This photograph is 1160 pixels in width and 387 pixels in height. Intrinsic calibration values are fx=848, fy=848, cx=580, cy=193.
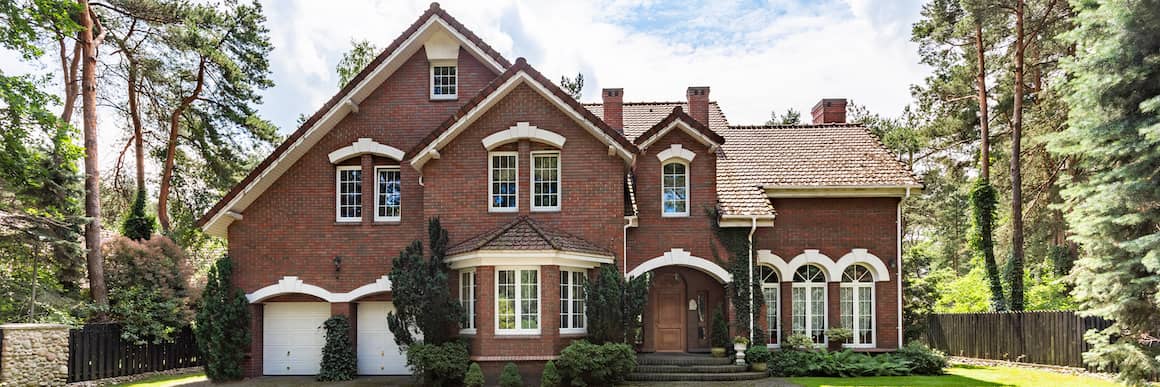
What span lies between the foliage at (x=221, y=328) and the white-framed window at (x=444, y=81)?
6.18 metres

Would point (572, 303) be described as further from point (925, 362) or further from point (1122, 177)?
point (1122, 177)

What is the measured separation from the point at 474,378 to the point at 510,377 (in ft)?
2.32

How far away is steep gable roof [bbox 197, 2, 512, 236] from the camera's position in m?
19.0

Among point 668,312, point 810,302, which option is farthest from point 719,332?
point 810,302

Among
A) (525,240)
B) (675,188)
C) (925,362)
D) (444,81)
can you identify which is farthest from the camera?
(444,81)

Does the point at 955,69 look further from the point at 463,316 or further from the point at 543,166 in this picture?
the point at 463,316

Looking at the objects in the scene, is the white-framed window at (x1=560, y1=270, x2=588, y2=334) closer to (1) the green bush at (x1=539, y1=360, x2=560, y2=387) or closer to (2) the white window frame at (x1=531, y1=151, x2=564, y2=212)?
(1) the green bush at (x1=539, y1=360, x2=560, y2=387)

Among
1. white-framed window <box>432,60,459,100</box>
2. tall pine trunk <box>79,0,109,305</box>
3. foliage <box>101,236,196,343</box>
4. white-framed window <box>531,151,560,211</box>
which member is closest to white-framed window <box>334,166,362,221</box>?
white-framed window <box>432,60,459,100</box>

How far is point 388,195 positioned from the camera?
19703 millimetres

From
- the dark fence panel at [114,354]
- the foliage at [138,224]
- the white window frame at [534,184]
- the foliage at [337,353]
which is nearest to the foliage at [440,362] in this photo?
the foliage at [337,353]

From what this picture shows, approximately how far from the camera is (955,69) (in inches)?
1135

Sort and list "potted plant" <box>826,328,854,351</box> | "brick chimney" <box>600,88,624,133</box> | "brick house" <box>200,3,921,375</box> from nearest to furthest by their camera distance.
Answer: "brick house" <box>200,3,921,375</box>, "potted plant" <box>826,328,854,351</box>, "brick chimney" <box>600,88,624,133</box>

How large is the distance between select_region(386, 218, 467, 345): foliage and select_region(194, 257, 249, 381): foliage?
385 cm

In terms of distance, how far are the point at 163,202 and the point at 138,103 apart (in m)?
3.47
